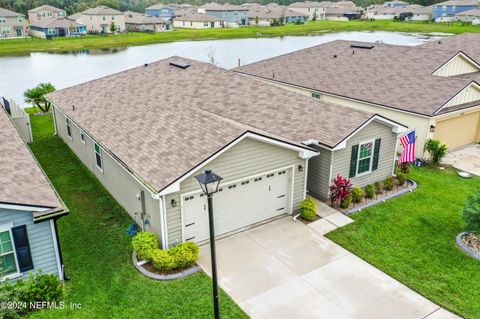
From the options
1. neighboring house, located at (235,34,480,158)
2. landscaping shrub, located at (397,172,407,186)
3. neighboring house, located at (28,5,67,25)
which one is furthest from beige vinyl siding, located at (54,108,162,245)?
neighboring house, located at (28,5,67,25)

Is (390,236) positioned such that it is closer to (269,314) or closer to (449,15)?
(269,314)

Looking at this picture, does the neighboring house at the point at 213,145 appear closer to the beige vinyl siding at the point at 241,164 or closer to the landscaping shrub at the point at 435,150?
the beige vinyl siding at the point at 241,164

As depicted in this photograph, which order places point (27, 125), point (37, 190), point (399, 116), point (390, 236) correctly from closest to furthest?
point (37, 190) < point (390, 236) < point (399, 116) < point (27, 125)

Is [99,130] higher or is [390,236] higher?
[99,130]

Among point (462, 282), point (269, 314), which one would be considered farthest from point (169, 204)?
point (462, 282)

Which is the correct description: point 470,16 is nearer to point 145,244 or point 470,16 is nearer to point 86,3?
point 86,3

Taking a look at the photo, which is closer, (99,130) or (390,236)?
(390,236)
